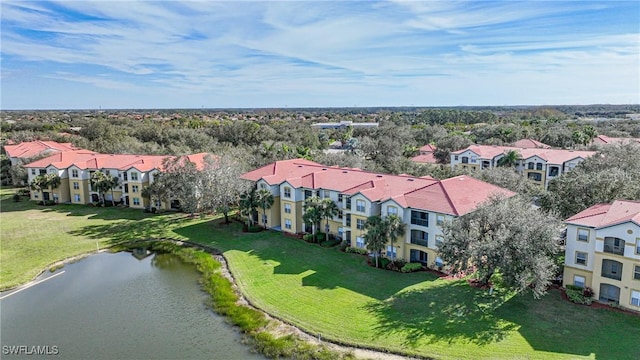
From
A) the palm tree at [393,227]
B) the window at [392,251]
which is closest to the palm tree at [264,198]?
the window at [392,251]

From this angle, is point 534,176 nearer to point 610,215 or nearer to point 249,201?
point 610,215

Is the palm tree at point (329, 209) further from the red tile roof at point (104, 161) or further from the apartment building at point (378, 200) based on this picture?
the red tile roof at point (104, 161)

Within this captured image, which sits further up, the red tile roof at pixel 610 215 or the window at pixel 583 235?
the red tile roof at pixel 610 215

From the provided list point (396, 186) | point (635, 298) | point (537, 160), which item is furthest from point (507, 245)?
point (537, 160)

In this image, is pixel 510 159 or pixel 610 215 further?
pixel 510 159

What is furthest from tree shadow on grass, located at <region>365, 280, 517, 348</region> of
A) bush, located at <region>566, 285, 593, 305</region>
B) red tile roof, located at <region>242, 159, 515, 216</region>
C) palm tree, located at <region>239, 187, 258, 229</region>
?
palm tree, located at <region>239, 187, 258, 229</region>

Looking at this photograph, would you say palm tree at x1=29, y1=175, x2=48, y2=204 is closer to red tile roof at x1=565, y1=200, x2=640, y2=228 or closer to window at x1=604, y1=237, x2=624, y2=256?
red tile roof at x1=565, y1=200, x2=640, y2=228
